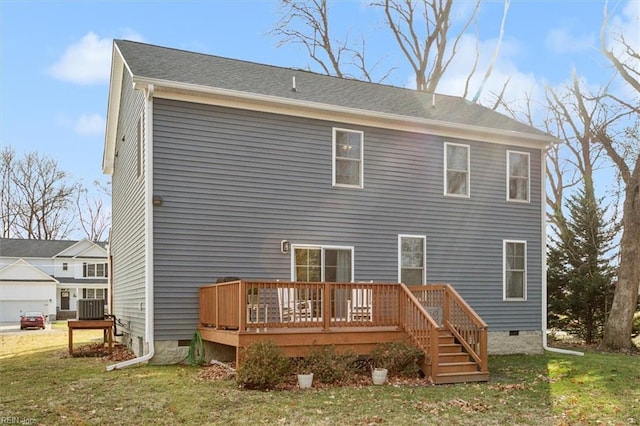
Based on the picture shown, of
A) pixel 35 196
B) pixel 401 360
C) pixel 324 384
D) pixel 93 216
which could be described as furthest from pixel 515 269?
pixel 93 216

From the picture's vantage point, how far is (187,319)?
475 inches

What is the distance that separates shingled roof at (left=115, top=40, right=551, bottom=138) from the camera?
43.1 ft

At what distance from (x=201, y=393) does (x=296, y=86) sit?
8448 millimetres

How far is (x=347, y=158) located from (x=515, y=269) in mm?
5496

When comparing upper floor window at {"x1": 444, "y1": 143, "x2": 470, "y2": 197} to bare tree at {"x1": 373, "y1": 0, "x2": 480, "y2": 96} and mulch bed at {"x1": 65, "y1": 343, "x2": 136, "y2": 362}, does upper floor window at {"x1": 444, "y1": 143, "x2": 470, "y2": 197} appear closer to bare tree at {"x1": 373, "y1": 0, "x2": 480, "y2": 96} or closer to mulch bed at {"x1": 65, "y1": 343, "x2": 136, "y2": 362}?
mulch bed at {"x1": 65, "y1": 343, "x2": 136, "y2": 362}

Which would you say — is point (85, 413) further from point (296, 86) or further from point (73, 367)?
point (296, 86)

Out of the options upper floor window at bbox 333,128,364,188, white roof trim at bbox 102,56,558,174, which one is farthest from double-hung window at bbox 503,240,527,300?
upper floor window at bbox 333,128,364,188

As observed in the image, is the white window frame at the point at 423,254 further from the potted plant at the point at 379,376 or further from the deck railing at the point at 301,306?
the potted plant at the point at 379,376

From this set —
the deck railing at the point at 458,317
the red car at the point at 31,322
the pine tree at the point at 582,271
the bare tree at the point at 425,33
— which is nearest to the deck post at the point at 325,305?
the deck railing at the point at 458,317

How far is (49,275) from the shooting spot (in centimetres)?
4362

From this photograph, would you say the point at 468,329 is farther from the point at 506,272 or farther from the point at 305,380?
the point at 506,272

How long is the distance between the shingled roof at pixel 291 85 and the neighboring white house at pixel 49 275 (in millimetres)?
26590

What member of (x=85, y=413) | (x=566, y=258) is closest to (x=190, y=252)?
(x=85, y=413)

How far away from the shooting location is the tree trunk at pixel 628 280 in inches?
691
